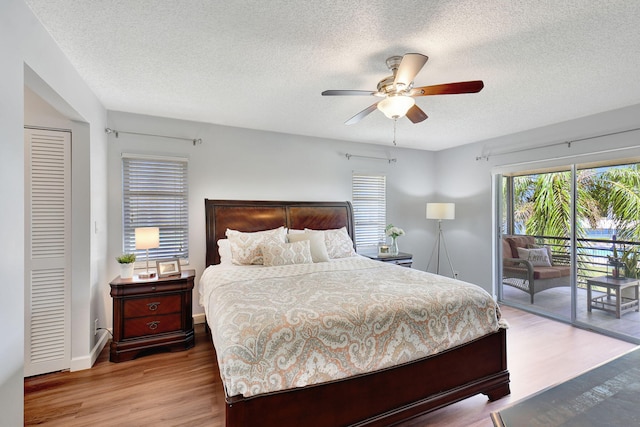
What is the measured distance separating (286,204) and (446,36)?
2824 mm

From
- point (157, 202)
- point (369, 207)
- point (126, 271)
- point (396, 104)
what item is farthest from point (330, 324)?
point (369, 207)

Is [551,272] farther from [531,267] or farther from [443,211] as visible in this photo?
[443,211]

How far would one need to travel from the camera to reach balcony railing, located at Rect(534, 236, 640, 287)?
11.3 ft

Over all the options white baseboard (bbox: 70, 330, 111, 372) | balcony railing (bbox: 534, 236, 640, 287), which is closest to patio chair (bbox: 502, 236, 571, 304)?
balcony railing (bbox: 534, 236, 640, 287)

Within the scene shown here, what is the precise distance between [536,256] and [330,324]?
406cm

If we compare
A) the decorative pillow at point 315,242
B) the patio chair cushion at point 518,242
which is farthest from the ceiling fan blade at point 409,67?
the patio chair cushion at point 518,242

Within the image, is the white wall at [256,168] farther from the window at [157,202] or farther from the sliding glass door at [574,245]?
the sliding glass door at [574,245]

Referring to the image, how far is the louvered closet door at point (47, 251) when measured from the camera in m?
2.55

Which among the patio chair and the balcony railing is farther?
the patio chair

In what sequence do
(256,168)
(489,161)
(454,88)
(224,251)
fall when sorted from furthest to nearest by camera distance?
(489,161) → (256,168) → (224,251) → (454,88)

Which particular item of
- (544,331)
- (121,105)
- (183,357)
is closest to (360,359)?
(183,357)

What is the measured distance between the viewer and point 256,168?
164 inches

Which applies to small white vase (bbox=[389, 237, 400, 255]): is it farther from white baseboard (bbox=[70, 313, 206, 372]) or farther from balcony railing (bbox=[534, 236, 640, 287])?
white baseboard (bbox=[70, 313, 206, 372])

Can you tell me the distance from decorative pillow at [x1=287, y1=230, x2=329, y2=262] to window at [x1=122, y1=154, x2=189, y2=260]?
54.2 inches
